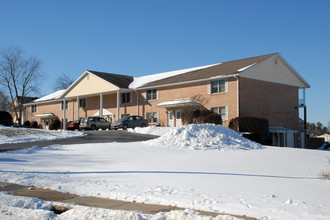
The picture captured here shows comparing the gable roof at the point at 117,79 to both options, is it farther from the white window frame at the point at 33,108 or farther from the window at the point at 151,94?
the white window frame at the point at 33,108

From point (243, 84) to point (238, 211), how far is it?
2463cm

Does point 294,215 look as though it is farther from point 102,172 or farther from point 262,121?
point 262,121

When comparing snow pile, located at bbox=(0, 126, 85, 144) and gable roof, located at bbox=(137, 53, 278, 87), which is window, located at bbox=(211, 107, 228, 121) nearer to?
gable roof, located at bbox=(137, 53, 278, 87)

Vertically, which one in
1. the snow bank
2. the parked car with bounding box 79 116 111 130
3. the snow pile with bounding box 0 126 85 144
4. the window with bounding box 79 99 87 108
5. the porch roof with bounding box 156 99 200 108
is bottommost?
the snow bank

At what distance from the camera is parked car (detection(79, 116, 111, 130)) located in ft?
118

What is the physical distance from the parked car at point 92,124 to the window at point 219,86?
11.6 meters

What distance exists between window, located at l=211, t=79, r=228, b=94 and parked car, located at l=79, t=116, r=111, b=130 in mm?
11646

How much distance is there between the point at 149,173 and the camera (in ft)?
34.7

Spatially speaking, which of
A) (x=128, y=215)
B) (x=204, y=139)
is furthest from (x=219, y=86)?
(x=128, y=215)

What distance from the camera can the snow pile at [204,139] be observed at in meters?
17.1

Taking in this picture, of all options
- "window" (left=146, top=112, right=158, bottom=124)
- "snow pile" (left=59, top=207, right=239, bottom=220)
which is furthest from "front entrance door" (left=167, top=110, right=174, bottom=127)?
"snow pile" (left=59, top=207, right=239, bottom=220)

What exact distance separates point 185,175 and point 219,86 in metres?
21.7

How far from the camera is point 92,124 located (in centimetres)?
3609

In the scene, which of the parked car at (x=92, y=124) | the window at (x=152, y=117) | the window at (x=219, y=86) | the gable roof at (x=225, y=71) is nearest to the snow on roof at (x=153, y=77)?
the gable roof at (x=225, y=71)
